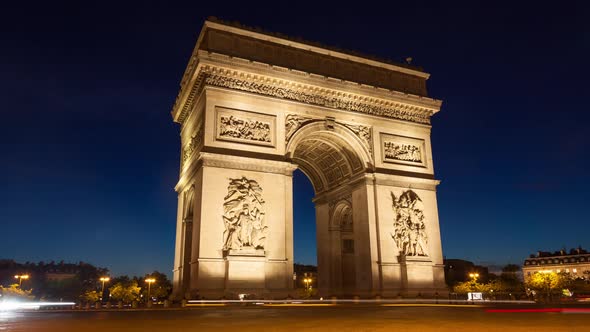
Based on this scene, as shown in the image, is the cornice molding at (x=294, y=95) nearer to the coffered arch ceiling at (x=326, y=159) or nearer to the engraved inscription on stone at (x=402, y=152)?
the engraved inscription on stone at (x=402, y=152)

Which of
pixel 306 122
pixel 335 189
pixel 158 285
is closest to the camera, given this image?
pixel 306 122

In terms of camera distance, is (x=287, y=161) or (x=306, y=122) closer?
(x=287, y=161)

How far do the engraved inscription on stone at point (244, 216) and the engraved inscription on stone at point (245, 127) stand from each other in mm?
2264

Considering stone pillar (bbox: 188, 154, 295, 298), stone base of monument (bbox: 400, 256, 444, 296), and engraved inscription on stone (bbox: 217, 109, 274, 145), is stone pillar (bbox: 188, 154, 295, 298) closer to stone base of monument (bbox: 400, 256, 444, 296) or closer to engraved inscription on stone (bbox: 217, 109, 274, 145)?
engraved inscription on stone (bbox: 217, 109, 274, 145)

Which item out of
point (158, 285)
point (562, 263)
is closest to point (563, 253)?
point (562, 263)

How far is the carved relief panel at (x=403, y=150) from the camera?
26.5 m

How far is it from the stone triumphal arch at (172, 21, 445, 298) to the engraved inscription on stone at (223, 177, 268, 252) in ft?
0.16

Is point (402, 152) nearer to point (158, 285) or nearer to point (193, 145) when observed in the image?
point (193, 145)

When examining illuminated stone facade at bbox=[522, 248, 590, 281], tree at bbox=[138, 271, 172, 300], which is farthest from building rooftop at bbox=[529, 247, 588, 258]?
tree at bbox=[138, 271, 172, 300]

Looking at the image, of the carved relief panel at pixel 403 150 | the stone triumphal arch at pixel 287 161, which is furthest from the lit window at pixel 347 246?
the carved relief panel at pixel 403 150

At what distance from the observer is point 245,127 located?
23.2 meters

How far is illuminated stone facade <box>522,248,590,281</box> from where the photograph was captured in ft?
300

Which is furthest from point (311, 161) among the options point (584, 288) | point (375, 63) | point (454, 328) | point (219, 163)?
point (584, 288)

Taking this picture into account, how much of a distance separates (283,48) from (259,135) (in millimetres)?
5486
